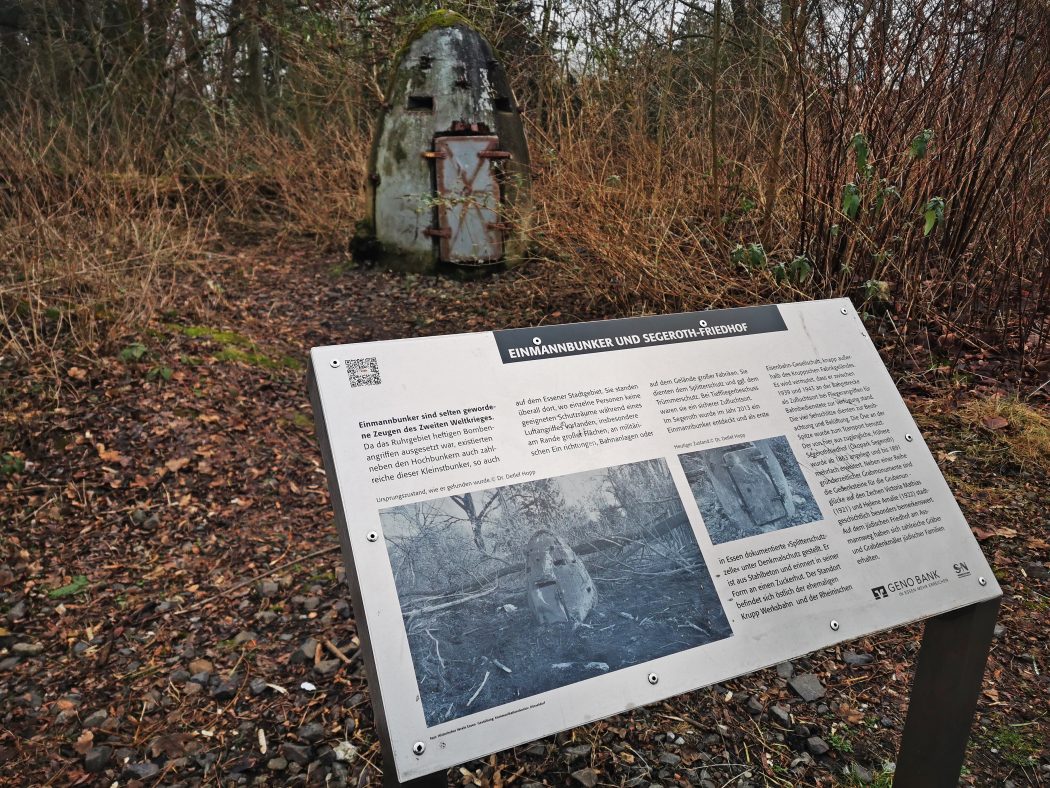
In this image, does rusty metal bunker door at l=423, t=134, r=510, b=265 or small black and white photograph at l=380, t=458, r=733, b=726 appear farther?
rusty metal bunker door at l=423, t=134, r=510, b=265

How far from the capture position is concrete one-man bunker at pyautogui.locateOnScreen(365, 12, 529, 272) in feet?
21.9

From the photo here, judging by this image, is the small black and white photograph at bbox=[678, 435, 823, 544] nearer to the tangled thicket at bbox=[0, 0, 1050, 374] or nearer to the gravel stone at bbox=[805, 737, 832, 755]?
the gravel stone at bbox=[805, 737, 832, 755]

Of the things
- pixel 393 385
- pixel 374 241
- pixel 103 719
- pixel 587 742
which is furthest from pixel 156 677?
pixel 374 241

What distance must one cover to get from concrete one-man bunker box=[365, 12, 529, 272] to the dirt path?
8.30 feet

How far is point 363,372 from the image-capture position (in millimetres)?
1495

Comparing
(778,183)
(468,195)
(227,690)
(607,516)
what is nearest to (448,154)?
(468,195)

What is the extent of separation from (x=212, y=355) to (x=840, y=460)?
3825 millimetres

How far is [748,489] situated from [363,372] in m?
0.83

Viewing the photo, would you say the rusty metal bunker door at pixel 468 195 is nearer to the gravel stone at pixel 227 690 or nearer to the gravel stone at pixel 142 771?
the gravel stone at pixel 227 690

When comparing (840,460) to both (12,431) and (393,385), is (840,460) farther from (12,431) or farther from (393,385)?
(12,431)

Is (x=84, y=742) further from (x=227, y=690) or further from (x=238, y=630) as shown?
(x=238, y=630)

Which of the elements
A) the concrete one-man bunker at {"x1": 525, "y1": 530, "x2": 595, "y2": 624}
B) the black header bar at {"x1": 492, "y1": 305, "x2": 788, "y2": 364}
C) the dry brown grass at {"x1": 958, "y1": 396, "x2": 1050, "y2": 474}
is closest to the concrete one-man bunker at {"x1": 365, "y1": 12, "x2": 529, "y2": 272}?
the dry brown grass at {"x1": 958, "y1": 396, "x2": 1050, "y2": 474}

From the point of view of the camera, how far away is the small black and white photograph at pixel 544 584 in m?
1.32

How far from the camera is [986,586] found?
1.79 meters
